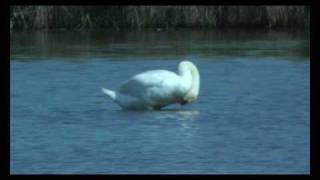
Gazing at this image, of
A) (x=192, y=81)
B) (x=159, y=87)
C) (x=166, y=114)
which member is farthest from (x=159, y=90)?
(x=192, y=81)

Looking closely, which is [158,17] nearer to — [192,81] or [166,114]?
[192,81]

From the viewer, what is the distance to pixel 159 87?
318 inches

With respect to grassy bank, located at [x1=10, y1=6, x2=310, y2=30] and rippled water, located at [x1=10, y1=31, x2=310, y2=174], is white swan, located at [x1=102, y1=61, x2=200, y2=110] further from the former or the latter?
grassy bank, located at [x1=10, y1=6, x2=310, y2=30]

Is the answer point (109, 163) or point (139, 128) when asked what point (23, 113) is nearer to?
point (139, 128)

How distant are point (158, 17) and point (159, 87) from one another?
9888 millimetres

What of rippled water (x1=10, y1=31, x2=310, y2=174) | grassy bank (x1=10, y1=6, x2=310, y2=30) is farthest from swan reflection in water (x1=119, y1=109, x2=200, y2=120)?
grassy bank (x1=10, y1=6, x2=310, y2=30)

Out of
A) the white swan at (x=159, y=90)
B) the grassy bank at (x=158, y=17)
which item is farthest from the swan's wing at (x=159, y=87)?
the grassy bank at (x=158, y=17)

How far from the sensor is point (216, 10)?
53.5 ft

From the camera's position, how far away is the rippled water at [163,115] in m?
5.99

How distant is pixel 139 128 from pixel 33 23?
10.3m

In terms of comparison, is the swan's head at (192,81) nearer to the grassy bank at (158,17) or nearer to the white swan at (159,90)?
the white swan at (159,90)
